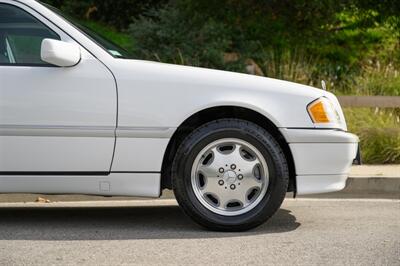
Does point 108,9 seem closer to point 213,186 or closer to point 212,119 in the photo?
point 212,119

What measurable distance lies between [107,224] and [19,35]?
5.06 ft

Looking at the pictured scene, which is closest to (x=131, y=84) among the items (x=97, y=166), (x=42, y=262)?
(x=97, y=166)

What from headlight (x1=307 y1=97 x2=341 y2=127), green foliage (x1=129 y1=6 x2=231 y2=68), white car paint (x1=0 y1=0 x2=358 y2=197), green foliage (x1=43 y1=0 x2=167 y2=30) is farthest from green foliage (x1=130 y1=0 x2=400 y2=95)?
white car paint (x1=0 y1=0 x2=358 y2=197)

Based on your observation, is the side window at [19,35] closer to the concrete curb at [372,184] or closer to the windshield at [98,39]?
the windshield at [98,39]

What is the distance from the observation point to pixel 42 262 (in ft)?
17.2

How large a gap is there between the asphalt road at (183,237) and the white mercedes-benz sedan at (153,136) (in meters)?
0.30

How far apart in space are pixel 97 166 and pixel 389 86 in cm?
780

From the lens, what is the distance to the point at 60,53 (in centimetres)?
601

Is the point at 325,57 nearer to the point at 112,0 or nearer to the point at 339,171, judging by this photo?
the point at 112,0

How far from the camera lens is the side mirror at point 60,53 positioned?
5961 mm

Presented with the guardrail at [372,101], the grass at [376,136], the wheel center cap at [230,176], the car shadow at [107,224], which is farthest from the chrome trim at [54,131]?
the guardrail at [372,101]

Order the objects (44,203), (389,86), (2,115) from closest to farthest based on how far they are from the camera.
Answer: (2,115) < (44,203) < (389,86)

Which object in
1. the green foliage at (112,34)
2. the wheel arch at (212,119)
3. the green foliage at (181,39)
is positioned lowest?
the green foliage at (112,34)

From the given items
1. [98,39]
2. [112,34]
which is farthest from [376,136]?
[112,34]
